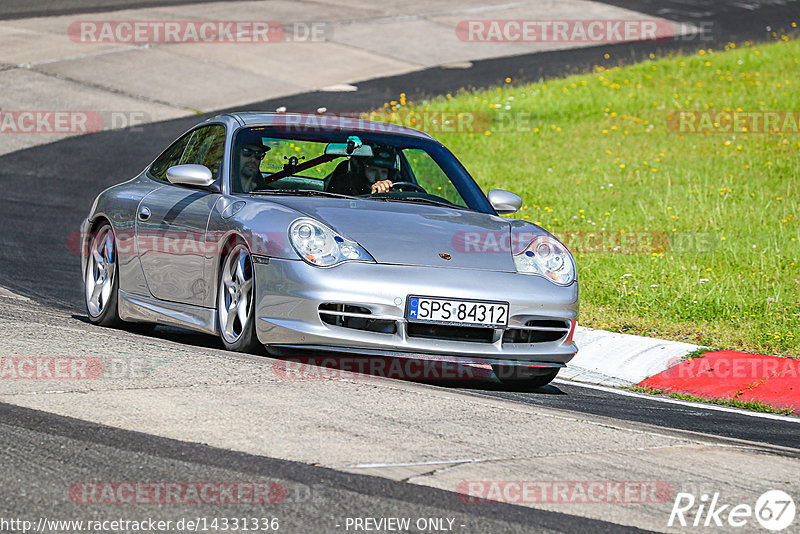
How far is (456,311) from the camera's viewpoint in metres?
6.34

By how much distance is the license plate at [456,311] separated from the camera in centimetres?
630

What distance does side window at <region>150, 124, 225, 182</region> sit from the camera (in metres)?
7.60

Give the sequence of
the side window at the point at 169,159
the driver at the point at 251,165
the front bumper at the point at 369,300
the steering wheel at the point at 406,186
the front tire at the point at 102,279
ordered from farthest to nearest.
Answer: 1. the side window at the point at 169,159
2. the front tire at the point at 102,279
3. the steering wheel at the point at 406,186
4. the driver at the point at 251,165
5. the front bumper at the point at 369,300

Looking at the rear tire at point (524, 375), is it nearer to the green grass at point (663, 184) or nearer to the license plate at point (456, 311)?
the license plate at point (456, 311)

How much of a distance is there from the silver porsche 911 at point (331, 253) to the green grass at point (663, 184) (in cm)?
244

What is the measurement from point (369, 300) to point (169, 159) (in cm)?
269

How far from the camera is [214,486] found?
13.3 ft

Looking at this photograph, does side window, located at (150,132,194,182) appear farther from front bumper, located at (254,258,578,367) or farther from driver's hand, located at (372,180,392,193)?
front bumper, located at (254,258,578,367)

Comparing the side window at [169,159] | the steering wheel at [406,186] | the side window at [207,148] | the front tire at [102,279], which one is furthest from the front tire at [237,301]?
the side window at [169,159]

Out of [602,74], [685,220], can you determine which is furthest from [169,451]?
[602,74]

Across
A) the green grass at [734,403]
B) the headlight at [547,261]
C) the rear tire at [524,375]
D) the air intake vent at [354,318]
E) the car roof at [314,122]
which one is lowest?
the green grass at [734,403]

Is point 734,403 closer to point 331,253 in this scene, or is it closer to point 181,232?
point 331,253
